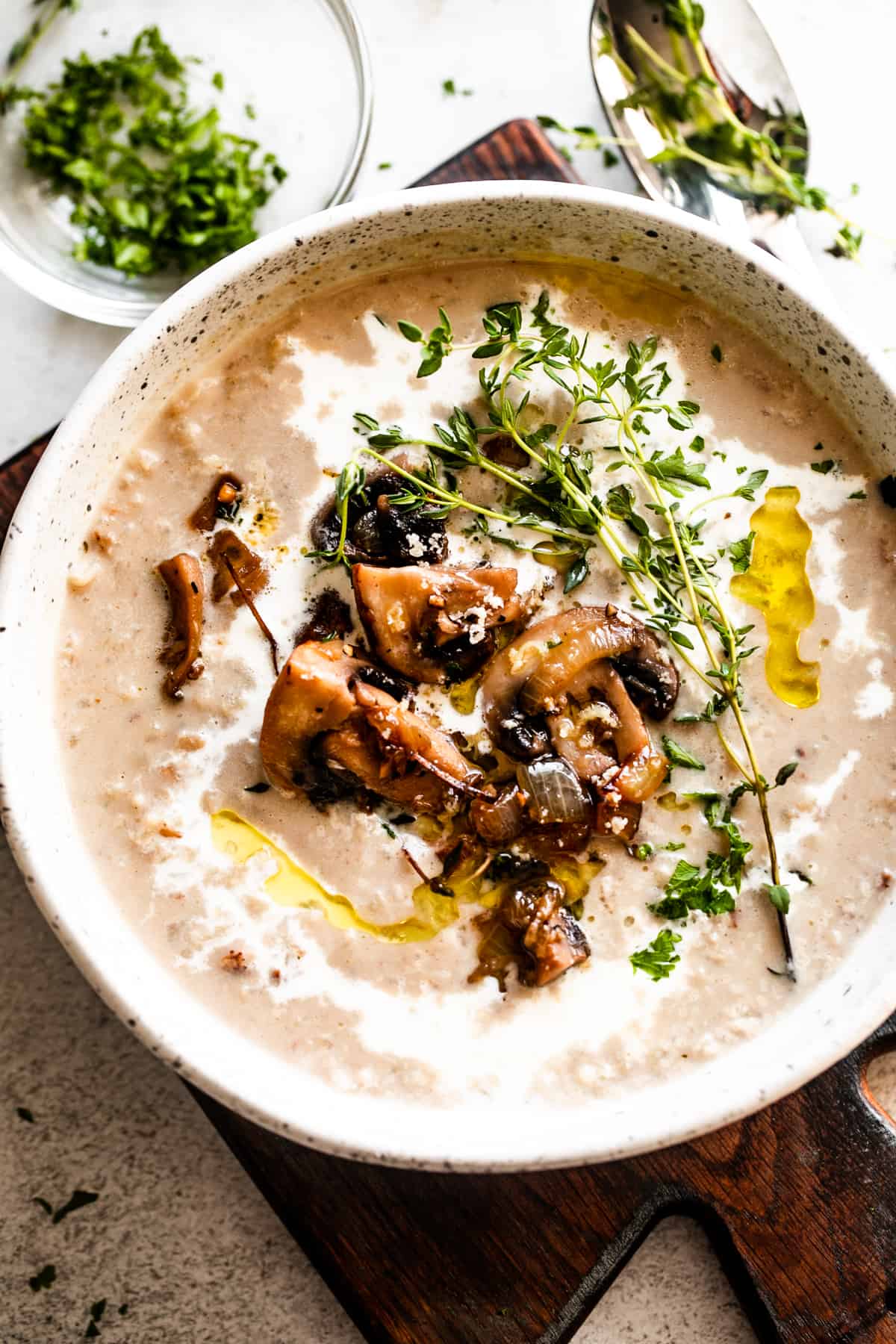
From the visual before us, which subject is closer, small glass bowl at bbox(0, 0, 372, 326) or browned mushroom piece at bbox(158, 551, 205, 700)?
browned mushroom piece at bbox(158, 551, 205, 700)

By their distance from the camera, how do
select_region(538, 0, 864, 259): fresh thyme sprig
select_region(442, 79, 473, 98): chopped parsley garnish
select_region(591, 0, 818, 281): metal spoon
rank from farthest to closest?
select_region(442, 79, 473, 98): chopped parsley garnish → select_region(591, 0, 818, 281): metal spoon → select_region(538, 0, 864, 259): fresh thyme sprig

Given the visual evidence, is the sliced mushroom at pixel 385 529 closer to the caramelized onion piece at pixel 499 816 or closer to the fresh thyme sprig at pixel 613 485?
the fresh thyme sprig at pixel 613 485

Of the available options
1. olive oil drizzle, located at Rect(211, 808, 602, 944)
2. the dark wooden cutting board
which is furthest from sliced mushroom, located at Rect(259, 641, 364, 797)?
the dark wooden cutting board

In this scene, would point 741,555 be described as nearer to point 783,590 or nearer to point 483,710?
point 783,590

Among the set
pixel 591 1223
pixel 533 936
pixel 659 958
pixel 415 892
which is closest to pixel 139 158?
pixel 415 892

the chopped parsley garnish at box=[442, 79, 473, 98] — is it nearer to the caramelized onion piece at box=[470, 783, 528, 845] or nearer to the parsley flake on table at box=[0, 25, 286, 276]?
the parsley flake on table at box=[0, 25, 286, 276]

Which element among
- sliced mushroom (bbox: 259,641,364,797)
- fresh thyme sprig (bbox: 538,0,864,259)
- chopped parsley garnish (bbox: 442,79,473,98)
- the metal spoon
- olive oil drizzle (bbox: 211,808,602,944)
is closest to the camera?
sliced mushroom (bbox: 259,641,364,797)

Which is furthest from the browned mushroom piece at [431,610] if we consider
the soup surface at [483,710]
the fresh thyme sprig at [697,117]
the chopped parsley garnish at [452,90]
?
the chopped parsley garnish at [452,90]
